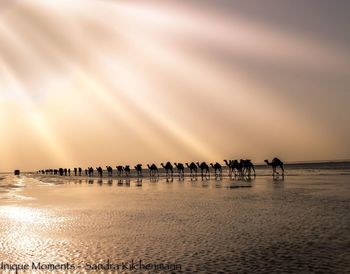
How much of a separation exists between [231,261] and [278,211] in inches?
360

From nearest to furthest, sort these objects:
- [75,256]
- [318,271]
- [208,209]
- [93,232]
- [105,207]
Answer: [318,271] → [75,256] → [93,232] → [208,209] → [105,207]

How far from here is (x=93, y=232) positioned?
45.5 ft

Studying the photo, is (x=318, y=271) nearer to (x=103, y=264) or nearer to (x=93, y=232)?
(x=103, y=264)

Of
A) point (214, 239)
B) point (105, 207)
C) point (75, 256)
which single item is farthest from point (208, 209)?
point (75, 256)

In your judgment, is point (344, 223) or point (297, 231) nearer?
point (297, 231)

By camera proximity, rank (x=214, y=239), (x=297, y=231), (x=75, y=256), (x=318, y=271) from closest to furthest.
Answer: (x=318, y=271), (x=75, y=256), (x=214, y=239), (x=297, y=231)

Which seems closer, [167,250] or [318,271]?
[318,271]

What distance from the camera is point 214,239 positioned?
39.1 feet

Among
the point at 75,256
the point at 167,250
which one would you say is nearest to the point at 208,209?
the point at 167,250

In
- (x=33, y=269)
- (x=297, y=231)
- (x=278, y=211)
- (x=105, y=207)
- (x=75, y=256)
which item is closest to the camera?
(x=33, y=269)

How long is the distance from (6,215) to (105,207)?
499cm

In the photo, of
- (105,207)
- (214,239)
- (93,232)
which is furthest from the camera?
(105,207)

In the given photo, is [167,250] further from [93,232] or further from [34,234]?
[34,234]

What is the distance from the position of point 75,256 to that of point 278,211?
10.3 metres
